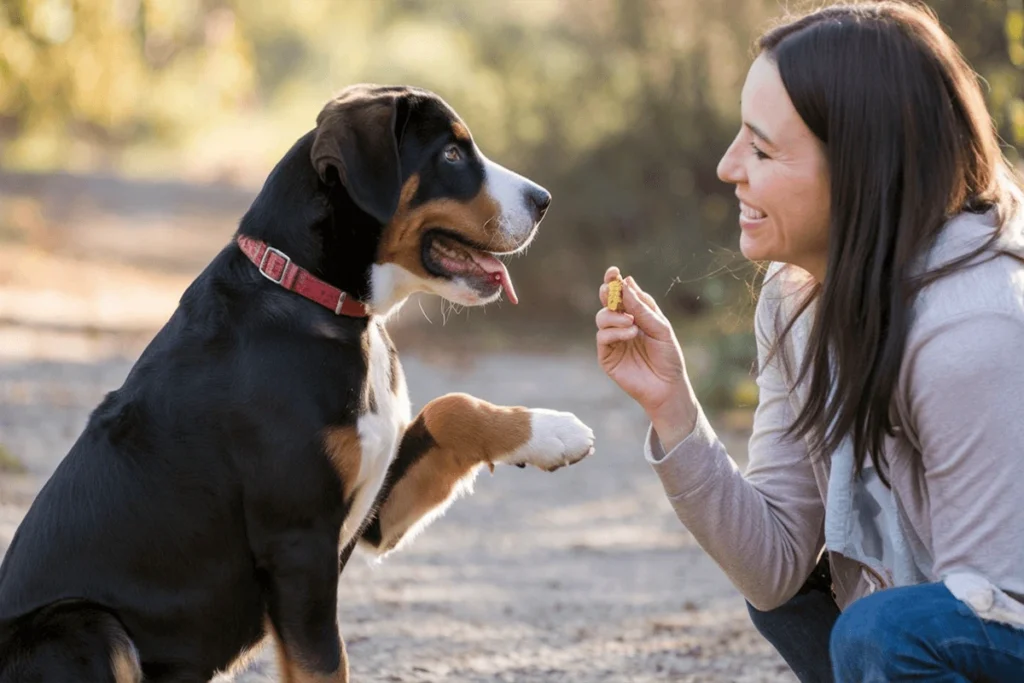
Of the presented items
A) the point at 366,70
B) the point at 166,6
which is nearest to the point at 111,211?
the point at 366,70

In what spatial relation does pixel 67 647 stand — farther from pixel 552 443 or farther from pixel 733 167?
pixel 733 167

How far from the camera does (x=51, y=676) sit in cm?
295

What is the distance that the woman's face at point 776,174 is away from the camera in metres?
2.93

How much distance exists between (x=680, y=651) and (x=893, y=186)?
2326mm

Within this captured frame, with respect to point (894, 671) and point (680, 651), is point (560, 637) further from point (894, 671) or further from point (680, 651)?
point (894, 671)

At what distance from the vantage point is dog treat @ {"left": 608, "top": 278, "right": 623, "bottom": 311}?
3170 millimetres

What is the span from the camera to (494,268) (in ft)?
12.4

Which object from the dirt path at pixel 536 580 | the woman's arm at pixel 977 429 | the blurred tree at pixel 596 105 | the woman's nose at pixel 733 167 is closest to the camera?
the woman's arm at pixel 977 429

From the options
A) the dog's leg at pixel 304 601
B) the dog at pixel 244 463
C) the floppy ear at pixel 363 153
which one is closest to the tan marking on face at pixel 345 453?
the dog at pixel 244 463

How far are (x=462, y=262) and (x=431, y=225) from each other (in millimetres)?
153

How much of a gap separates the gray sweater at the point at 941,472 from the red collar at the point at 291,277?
858 millimetres

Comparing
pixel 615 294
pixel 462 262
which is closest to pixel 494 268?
pixel 462 262

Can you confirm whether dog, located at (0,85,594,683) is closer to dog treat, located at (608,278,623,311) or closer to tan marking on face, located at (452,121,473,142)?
tan marking on face, located at (452,121,473,142)

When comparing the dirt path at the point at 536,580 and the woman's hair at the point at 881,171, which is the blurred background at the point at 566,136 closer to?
the dirt path at the point at 536,580
